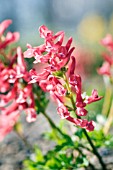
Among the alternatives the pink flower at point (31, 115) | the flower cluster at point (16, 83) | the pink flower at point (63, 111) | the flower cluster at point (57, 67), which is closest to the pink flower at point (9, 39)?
the flower cluster at point (16, 83)

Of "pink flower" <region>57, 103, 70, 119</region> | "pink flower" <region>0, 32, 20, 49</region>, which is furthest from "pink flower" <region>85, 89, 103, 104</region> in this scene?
"pink flower" <region>0, 32, 20, 49</region>

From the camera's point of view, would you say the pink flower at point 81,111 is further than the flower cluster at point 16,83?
No

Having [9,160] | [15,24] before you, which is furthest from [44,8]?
[9,160]

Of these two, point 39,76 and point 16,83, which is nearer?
point 39,76

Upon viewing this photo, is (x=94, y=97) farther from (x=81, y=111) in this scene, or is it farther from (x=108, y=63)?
(x=108, y=63)

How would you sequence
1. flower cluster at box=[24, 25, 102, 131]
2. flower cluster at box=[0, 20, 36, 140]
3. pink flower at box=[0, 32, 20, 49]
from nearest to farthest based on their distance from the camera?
flower cluster at box=[24, 25, 102, 131] < flower cluster at box=[0, 20, 36, 140] < pink flower at box=[0, 32, 20, 49]

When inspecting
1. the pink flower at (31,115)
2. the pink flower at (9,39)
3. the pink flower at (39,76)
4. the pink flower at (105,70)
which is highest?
the pink flower at (9,39)

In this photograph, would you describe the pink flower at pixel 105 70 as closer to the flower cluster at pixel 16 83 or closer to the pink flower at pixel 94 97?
the flower cluster at pixel 16 83

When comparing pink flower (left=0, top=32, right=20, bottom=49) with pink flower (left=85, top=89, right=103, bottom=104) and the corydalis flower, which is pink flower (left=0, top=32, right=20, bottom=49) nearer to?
the corydalis flower

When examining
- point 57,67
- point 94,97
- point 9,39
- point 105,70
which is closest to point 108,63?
point 105,70

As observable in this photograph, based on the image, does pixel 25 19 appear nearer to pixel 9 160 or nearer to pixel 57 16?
pixel 57 16

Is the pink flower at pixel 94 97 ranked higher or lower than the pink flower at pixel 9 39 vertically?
lower

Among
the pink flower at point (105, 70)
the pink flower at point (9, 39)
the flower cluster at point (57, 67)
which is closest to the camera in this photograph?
the flower cluster at point (57, 67)
